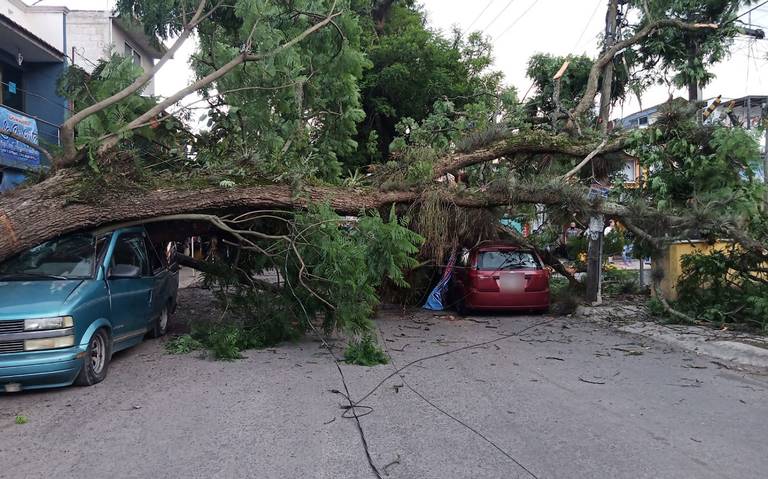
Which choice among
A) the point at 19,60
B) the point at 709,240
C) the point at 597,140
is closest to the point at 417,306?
the point at 597,140

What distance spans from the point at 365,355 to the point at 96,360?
11.1 ft

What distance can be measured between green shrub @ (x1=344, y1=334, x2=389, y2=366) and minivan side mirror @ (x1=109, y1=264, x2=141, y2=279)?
3.06 meters

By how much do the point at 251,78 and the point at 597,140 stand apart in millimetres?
7522

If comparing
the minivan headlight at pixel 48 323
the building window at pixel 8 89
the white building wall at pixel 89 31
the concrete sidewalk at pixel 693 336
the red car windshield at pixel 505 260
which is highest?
the white building wall at pixel 89 31

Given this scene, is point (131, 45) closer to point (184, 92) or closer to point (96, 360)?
point (184, 92)

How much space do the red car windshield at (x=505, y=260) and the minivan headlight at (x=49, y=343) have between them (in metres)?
8.42

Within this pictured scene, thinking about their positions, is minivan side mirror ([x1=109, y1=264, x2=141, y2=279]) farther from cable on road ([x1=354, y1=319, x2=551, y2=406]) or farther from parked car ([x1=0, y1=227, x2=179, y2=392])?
cable on road ([x1=354, y1=319, x2=551, y2=406])

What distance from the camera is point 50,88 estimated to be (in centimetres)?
1827

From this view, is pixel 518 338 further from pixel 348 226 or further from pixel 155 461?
pixel 155 461

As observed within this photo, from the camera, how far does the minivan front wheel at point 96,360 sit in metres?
7.15

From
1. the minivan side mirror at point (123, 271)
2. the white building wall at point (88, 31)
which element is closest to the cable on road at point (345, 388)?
the minivan side mirror at point (123, 271)

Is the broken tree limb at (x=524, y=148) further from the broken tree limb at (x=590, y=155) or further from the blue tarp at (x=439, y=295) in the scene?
the blue tarp at (x=439, y=295)

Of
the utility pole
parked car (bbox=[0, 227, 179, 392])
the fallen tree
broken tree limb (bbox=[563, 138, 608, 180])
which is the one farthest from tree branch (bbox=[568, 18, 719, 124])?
parked car (bbox=[0, 227, 179, 392])

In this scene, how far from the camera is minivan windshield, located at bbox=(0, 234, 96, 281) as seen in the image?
A: 7766 millimetres
